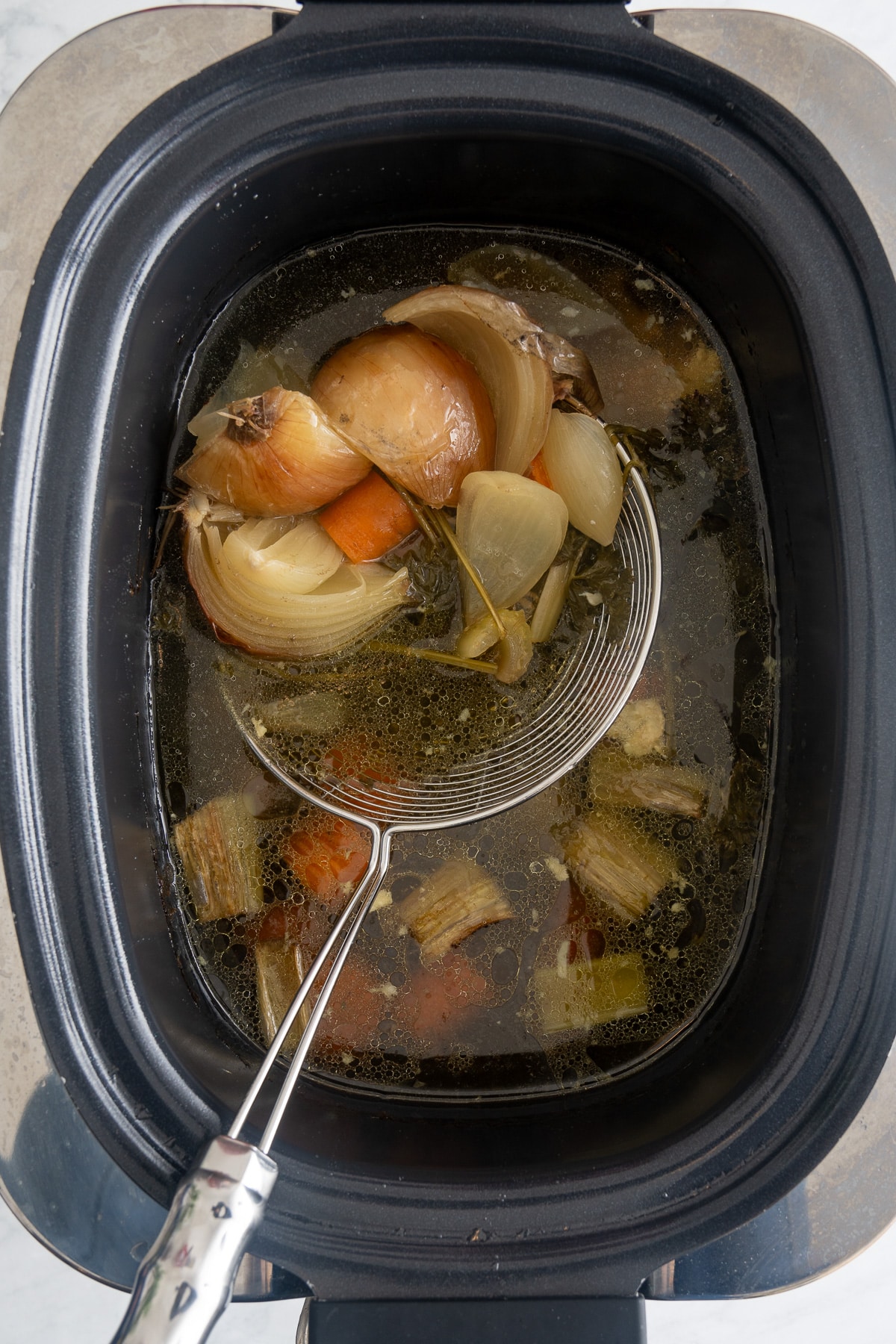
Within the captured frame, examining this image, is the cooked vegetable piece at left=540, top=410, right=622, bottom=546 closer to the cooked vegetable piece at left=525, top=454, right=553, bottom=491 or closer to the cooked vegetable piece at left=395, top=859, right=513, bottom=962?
the cooked vegetable piece at left=525, top=454, right=553, bottom=491

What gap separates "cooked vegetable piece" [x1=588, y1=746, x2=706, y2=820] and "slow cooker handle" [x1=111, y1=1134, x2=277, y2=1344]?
1.42 ft

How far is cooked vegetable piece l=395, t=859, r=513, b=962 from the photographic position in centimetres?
83

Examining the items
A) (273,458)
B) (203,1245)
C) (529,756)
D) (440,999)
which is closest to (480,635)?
(529,756)

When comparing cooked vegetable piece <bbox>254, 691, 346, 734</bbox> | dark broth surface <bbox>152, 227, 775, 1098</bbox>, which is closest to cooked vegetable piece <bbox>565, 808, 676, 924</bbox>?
dark broth surface <bbox>152, 227, 775, 1098</bbox>

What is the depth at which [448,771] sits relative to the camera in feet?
2.75

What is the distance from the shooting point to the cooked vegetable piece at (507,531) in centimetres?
77

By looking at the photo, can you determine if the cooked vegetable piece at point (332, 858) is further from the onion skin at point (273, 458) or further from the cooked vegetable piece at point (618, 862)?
the onion skin at point (273, 458)

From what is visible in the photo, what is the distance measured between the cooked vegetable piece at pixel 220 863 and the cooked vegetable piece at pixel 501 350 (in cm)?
43

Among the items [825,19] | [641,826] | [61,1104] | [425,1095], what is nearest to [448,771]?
[641,826]

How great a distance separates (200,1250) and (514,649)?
1.68 feet

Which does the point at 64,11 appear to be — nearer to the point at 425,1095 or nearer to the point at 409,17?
the point at 409,17

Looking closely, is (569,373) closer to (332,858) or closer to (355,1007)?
(332,858)

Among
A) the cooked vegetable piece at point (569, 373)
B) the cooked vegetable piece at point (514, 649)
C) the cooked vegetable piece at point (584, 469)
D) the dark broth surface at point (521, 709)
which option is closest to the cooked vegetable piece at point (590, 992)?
the dark broth surface at point (521, 709)

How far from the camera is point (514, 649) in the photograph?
815mm
